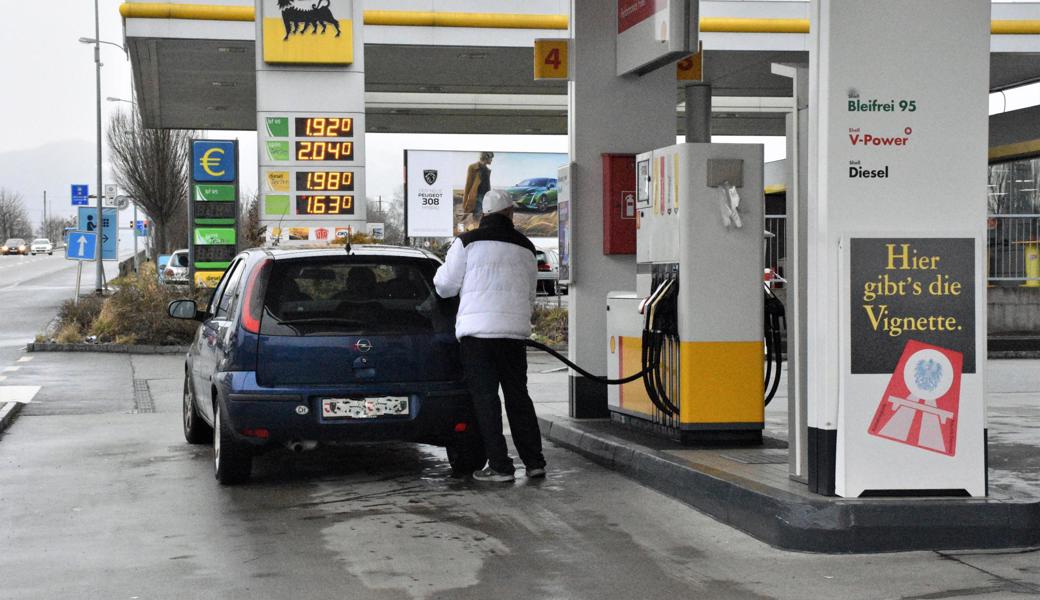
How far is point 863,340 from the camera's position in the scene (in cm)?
673

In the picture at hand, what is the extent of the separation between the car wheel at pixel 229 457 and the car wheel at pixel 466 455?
4.24 ft

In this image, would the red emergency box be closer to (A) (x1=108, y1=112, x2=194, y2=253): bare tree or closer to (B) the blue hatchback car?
(B) the blue hatchback car

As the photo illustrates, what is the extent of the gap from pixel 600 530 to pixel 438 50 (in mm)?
24528

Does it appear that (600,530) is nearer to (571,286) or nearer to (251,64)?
(571,286)

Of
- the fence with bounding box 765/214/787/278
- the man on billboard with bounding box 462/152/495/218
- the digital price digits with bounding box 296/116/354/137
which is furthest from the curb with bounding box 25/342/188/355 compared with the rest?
the man on billboard with bounding box 462/152/495/218

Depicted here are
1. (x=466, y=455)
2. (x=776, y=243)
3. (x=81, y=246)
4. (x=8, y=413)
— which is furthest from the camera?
(x=81, y=246)

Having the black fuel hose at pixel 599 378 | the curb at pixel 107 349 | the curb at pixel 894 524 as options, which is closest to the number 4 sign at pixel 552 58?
the black fuel hose at pixel 599 378

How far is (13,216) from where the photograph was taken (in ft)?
565

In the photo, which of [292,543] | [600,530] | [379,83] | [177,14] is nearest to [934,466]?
[600,530]

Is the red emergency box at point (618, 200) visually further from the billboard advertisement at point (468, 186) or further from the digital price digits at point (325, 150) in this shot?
the billboard advertisement at point (468, 186)

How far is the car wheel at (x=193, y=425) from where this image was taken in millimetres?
10859

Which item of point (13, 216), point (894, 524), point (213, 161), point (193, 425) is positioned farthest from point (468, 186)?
point (13, 216)

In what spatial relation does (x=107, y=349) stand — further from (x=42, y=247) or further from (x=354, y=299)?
(x=42, y=247)

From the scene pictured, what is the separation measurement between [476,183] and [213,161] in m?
19.1
